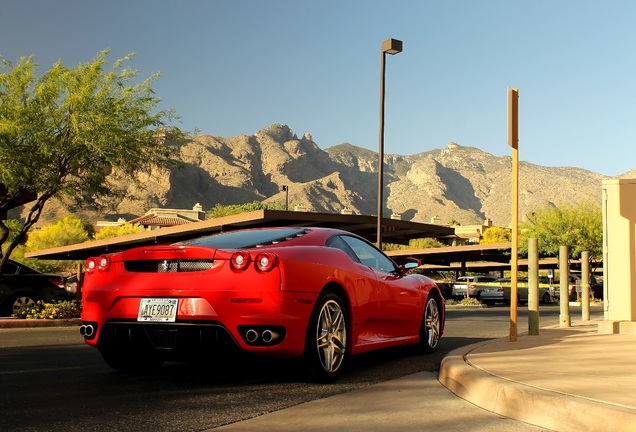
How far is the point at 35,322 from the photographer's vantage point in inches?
598

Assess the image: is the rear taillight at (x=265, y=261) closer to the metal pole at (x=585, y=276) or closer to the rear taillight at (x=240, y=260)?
the rear taillight at (x=240, y=260)

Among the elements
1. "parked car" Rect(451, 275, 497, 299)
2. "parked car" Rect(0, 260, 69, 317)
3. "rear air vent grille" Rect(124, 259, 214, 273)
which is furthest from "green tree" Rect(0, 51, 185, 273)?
"parked car" Rect(451, 275, 497, 299)

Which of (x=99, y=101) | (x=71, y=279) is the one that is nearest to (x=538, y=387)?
(x=99, y=101)

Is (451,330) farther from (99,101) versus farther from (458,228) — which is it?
(458,228)

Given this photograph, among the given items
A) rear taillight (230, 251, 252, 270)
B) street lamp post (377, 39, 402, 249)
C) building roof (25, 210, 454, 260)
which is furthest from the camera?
street lamp post (377, 39, 402, 249)

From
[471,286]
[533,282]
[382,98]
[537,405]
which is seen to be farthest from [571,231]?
[537,405]

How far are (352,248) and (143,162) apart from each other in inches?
479

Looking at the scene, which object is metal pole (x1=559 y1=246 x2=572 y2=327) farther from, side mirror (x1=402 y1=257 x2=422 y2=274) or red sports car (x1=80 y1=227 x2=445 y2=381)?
red sports car (x1=80 y1=227 x2=445 y2=381)

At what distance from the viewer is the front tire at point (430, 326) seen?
895 cm

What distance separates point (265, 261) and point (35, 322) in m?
10.9

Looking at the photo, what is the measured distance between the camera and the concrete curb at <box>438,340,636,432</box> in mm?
4277

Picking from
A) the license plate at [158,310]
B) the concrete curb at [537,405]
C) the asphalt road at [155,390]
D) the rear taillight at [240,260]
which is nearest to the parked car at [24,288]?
the asphalt road at [155,390]

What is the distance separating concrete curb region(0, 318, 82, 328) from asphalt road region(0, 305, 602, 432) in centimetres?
606

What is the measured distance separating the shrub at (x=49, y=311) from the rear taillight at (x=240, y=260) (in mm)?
11217
